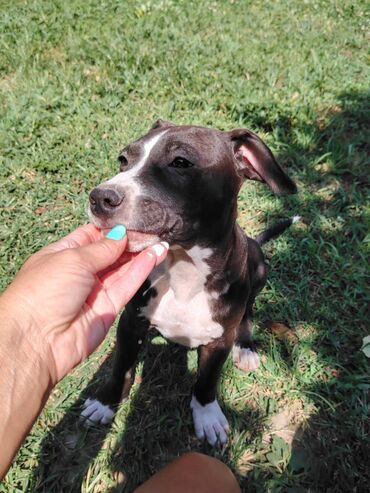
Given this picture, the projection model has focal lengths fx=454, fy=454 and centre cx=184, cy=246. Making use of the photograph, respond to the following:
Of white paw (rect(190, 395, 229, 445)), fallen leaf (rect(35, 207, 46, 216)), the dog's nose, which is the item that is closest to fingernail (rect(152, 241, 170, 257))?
the dog's nose

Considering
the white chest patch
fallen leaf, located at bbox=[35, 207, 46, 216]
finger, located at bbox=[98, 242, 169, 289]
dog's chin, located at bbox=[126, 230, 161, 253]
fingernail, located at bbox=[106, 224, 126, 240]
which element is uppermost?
fingernail, located at bbox=[106, 224, 126, 240]

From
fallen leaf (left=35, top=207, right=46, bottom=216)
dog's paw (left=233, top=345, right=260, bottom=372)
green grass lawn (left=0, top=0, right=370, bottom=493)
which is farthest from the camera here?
fallen leaf (left=35, top=207, right=46, bottom=216)

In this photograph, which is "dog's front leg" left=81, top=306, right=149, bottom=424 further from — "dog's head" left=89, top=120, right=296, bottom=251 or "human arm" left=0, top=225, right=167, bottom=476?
"dog's head" left=89, top=120, right=296, bottom=251

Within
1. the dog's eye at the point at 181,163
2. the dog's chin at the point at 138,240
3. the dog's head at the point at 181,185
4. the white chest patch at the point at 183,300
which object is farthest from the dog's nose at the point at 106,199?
the white chest patch at the point at 183,300

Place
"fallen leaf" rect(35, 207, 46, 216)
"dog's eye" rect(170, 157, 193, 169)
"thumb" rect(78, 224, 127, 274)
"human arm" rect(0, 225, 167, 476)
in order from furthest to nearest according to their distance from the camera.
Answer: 1. "fallen leaf" rect(35, 207, 46, 216)
2. "dog's eye" rect(170, 157, 193, 169)
3. "thumb" rect(78, 224, 127, 274)
4. "human arm" rect(0, 225, 167, 476)

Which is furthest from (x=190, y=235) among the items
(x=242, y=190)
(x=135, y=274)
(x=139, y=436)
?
(x=242, y=190)

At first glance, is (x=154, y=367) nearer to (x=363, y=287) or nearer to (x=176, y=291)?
(x=176, y=291)

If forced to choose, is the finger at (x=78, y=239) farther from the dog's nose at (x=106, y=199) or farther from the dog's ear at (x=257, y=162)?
the dog's ear at (x=257, y=162)
